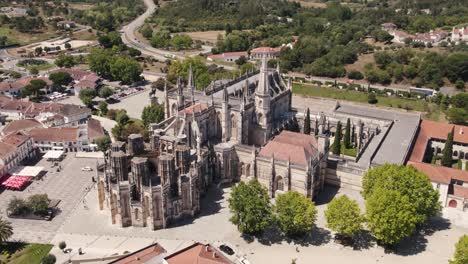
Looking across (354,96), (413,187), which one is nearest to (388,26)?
(354,96)

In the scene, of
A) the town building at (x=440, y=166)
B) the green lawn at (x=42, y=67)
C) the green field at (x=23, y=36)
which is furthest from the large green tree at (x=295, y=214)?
the green field at (x=23, y=36)

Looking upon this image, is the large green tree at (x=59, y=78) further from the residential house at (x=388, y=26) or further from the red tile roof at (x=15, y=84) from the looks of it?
the residential house at (x=388, y=26)

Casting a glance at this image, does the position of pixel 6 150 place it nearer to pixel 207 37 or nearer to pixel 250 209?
pixel 250 209

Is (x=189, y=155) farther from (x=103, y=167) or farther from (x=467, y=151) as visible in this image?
(x=467, y=151)

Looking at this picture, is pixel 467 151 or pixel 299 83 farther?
pixel 299 83

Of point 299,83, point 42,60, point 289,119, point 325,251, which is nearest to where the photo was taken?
point 325,251

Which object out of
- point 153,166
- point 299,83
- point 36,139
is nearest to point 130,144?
point 153,166

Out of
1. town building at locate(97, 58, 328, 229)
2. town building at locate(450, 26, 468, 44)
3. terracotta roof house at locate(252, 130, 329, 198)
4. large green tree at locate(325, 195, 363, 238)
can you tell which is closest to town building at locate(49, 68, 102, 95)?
town building at locate(97, 58, 328, 229)
